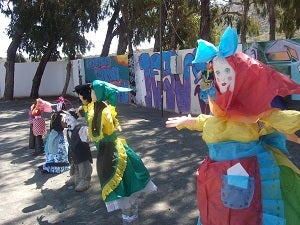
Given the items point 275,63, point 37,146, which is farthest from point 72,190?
point 275,63

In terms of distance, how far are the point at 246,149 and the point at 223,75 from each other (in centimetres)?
46

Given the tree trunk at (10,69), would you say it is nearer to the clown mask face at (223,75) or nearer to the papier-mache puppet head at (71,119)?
the papier-mache puppet head at (71,119)

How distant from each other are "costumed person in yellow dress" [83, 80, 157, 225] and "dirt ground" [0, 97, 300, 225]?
21.9 inches

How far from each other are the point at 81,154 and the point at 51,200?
664 millimetres

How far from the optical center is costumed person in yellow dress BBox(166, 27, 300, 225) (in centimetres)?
246

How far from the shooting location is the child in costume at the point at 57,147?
6273 mm

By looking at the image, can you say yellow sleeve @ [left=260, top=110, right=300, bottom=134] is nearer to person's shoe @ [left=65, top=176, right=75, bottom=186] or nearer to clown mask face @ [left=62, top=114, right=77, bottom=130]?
clown mask face @ [left=62, top=114, right=77, bottom=130]

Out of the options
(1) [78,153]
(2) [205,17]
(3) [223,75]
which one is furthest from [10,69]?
(3) [223,75]

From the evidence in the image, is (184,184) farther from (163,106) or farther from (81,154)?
(163,106)

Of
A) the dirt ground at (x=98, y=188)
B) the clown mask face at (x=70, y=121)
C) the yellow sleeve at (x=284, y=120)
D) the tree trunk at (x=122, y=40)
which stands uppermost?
the tree trunk at (x=122, y=40)

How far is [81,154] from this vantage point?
548 cm

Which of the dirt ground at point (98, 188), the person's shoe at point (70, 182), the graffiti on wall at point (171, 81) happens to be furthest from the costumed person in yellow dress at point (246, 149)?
the graffiti on wall at point (171, 81)

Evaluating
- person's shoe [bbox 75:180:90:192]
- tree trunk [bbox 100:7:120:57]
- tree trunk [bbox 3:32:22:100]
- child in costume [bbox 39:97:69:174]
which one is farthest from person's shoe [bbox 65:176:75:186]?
tree trunk [bbox 100:7:120:57]

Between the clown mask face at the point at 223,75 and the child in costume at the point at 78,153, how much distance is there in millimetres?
3067
